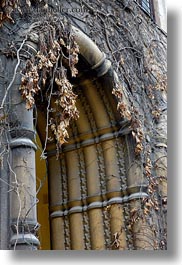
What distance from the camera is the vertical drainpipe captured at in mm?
2170

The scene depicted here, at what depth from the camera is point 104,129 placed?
10.2 ft

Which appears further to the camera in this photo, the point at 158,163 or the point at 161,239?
the point at 158,163

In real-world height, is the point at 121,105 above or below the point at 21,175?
above

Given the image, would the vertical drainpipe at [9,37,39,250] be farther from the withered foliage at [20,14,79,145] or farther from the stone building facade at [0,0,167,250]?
the stone building facade at [0,0,167,250]

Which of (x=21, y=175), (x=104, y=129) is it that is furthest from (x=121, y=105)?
(x=21, y=175)

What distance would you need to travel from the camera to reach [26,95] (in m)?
2.34

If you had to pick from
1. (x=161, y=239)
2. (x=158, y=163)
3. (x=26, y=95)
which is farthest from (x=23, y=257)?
(x=158, y=163)

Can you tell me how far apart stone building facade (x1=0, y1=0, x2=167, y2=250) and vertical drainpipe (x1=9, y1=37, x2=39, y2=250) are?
246 millimetres

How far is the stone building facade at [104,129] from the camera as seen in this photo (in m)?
2.72

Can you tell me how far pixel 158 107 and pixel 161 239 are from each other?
0.74 metres

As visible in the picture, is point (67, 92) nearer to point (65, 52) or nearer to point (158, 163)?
point (65, 52)

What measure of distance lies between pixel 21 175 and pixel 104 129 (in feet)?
3.13

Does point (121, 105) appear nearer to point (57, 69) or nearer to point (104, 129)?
point (104, 129)

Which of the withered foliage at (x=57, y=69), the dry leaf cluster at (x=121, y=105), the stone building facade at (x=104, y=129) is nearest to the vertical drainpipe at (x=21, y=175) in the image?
the withered foliage at (x=57, y=69)
